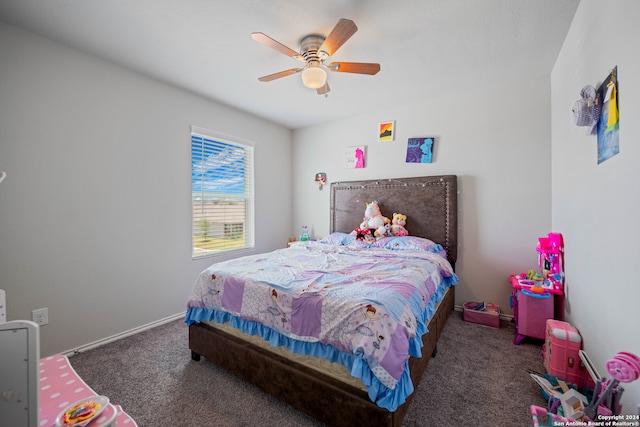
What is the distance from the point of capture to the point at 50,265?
2068 millimetres

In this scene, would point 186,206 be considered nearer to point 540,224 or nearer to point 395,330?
point 395,330

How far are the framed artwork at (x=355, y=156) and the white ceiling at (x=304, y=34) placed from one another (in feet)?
3.01

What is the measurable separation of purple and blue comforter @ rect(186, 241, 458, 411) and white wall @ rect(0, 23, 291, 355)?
995 millimetres

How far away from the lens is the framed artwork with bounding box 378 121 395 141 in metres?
3.48

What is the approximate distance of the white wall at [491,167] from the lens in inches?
105

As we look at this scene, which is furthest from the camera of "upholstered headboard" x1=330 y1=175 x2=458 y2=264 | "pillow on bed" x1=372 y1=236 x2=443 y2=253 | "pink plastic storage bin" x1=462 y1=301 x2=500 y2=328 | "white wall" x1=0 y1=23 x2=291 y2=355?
"upholstered headboard" x1=330 y1=175 x2=458 y2=264

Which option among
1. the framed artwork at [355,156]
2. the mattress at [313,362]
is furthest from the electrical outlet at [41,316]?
the framed artwork at [355,156]

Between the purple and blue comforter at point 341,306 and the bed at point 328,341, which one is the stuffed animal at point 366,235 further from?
the purple and blue comforter at point 341,306

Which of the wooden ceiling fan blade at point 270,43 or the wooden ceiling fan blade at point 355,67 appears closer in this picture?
the wooden ceiling fan blade at point 270,43

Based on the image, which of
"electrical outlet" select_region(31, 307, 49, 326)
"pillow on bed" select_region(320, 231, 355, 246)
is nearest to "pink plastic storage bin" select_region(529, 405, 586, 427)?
"pillow on bed" select_region(320, 231, 355, 246)

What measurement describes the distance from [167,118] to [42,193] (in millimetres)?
1278

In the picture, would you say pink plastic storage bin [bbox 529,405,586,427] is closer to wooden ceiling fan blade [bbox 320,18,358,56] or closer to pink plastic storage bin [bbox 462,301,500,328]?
pink plastic storage bin [bbox 462,301,500,328]

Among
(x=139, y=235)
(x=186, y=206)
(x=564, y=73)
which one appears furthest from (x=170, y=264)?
(x=564, y=73)

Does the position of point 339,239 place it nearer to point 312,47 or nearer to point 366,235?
point 366,235
